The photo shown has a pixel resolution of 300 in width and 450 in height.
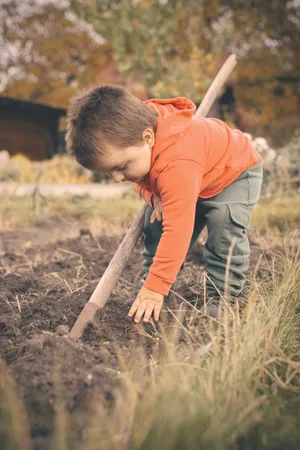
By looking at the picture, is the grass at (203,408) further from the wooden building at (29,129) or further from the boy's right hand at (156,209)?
the wooden building at (29,129)

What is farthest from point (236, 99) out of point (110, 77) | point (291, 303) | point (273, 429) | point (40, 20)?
point (273, 429)

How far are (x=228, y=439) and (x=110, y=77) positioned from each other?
15.4 m

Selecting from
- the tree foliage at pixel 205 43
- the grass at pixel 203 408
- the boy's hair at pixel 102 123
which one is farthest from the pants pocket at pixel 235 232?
the tree foliage at pixel 205 43

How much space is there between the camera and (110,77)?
15.5 m

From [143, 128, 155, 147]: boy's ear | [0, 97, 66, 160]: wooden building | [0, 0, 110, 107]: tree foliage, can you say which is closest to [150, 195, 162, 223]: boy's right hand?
[143, 128, 155, 147]: boy's ear

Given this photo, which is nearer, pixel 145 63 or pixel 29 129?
pixel 145 63

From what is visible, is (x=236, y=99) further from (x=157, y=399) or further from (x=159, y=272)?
(x=157, y=399)

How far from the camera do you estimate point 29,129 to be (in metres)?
15.4

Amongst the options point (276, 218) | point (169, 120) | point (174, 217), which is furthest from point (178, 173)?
point (276, 218)

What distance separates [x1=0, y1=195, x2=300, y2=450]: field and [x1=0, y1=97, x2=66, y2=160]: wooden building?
42.5 ft

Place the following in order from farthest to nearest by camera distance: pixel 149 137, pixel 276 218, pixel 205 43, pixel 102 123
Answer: pixel 205 43, pixel 276 218, pixel 149 137, pixel 102 123

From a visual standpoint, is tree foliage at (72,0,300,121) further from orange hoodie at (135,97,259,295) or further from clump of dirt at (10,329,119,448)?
clump of dirt at (10,329,119,448)

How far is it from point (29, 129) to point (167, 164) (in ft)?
46.4

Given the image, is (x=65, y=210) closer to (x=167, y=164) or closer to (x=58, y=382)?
(x=167, y=164)
